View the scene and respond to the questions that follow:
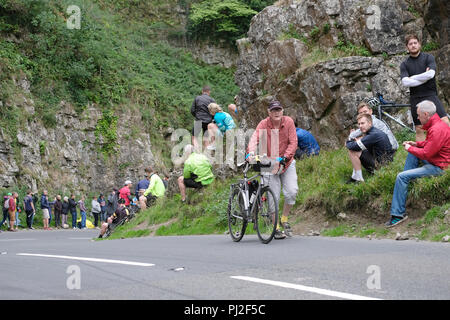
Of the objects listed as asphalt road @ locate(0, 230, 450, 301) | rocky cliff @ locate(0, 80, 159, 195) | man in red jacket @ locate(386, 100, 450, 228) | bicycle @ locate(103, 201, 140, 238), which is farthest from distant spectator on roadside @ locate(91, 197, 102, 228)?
man in red jacket @ locate(386, 100, 450, 228)

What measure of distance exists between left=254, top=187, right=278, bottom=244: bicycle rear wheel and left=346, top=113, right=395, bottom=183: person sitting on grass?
2568 millimetres

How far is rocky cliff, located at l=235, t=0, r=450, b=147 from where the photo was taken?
16688 mm

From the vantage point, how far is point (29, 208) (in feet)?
88.6

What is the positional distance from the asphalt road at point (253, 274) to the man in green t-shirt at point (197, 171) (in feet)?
22.6

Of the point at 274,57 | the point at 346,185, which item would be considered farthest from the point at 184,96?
the point at 346,185

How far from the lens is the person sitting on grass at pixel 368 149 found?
422 inches

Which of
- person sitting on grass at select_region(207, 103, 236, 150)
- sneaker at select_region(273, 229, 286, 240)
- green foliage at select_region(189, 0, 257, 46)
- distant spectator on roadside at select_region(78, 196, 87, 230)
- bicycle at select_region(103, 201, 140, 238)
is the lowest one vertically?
distant spectator on roadside at select_region(78, 196, 87, 230)

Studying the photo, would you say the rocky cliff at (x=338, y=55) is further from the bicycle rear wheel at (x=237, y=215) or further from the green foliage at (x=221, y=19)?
the green foliage at (x=221, y=19)

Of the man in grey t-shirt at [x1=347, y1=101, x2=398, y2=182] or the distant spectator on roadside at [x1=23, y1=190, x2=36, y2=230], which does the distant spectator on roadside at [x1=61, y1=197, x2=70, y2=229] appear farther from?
the man in grey t-shirt at [x1=347, y1=101, x2=398, y2=182]

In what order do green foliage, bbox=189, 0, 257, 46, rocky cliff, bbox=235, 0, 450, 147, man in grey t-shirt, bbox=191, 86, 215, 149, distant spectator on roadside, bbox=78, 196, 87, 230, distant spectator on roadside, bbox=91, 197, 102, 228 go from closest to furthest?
man in grey t-shirt, bbox=191, 86, 215, 149, rocky cliff, bbox=235, 0, 450, 147, distant spectator on roadside, bbox=78, 196, 87, 230, distant spectator on roadside, bbox=91, 197, 102, 228, green foliage, bbox=189, 0, 257, 46

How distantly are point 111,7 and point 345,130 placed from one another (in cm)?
4064

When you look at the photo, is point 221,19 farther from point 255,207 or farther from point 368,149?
point 255,207

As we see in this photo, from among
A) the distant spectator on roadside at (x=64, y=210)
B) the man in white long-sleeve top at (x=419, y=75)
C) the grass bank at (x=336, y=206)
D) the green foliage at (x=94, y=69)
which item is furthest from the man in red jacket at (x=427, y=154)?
the green foliage at (x=94, y=69)

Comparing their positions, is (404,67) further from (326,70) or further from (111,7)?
(111,7)
